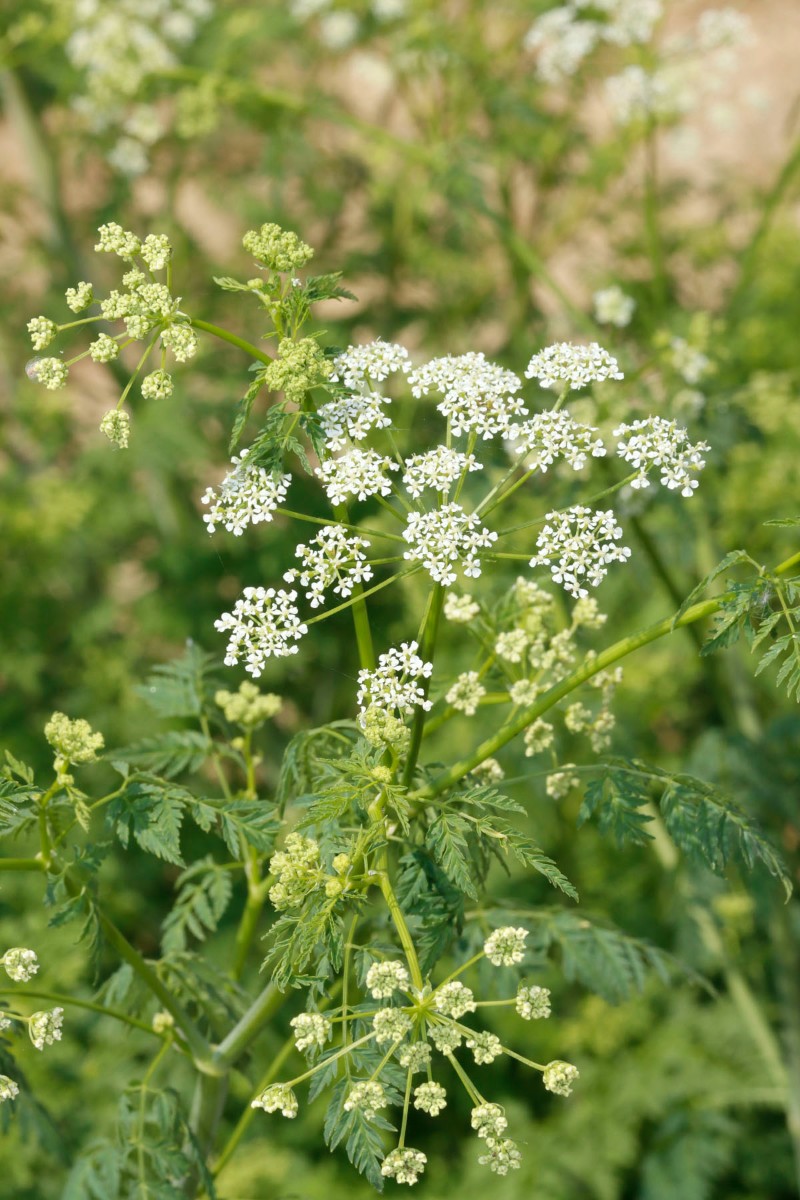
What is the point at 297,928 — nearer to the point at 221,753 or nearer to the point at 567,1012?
the point at 221,753

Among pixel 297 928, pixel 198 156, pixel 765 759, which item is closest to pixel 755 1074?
pixel 765 759

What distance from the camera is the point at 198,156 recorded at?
847 cm

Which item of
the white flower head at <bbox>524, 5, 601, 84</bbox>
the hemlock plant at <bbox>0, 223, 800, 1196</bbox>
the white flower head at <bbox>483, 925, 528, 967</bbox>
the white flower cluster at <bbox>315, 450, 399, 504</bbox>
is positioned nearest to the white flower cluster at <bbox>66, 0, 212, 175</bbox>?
the white flower head at <bbox>524, 5, 601, 84</bbox>

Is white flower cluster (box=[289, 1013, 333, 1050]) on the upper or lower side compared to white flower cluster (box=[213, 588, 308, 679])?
lower

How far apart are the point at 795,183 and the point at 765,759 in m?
3.78

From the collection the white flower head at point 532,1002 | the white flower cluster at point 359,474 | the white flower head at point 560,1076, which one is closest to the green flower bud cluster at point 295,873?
the white flower head at point 532,1002

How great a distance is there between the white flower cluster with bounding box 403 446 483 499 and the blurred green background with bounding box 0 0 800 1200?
1.61m

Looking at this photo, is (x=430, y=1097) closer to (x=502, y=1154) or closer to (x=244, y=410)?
(x=502, y=1154)

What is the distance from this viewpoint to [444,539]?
229cm

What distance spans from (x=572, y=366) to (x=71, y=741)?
123 centimetres

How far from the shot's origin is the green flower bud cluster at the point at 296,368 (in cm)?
220

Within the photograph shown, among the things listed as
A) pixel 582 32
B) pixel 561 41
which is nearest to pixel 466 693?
pixel 582 32

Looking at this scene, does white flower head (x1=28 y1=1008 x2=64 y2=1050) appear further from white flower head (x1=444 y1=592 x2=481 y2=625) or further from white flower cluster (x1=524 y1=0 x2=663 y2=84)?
white flower cluster (x1=524 y1=0 x2=663 y2=84)

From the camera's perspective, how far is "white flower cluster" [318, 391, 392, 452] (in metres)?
2.32
